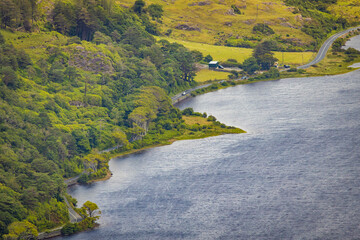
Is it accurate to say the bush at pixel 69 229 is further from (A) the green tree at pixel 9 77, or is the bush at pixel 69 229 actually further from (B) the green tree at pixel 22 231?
(A) the green tree at pixel 9 77

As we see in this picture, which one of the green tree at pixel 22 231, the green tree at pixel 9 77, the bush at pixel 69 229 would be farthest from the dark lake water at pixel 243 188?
the green tree at pixel 9 77

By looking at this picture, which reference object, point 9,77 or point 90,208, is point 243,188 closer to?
point 90,208

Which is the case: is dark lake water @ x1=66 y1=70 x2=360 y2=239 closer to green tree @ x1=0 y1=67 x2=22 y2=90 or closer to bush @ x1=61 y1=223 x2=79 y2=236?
bush @ x1=61 y1=223 x2=79 y2=236

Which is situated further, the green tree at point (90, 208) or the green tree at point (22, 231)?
the green tree at point (90, 208)

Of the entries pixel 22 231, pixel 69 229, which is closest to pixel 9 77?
pixel 69 229

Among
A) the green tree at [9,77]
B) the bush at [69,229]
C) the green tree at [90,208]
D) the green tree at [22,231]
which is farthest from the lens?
the green tree at [9,77]

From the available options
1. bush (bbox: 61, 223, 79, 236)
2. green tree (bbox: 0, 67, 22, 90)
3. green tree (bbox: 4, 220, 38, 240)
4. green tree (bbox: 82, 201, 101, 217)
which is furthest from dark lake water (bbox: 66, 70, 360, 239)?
green tree (bbox: 0, 67, 22, 90)

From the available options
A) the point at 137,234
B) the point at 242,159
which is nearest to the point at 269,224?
the point at 137,234

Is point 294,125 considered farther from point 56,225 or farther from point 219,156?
point 56,225
